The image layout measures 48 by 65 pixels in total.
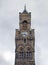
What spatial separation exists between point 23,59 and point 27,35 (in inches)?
251

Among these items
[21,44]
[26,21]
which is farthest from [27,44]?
[26,21]

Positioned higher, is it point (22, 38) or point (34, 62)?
point (22, 38)

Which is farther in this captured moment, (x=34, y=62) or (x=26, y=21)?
(x=26, y=21)

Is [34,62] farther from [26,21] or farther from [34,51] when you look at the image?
[26,21]

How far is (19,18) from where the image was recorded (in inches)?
2899

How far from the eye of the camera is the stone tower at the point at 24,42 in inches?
2729

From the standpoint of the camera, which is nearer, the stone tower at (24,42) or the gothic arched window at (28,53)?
the stone tower at (24,42)

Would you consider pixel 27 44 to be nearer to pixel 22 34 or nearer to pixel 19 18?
pixel 22 34

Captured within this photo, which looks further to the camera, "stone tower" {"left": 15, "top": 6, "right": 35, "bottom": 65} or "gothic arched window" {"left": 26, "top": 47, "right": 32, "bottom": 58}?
"gothic arched window" {"left": 26, "top": 47, "right": 32, "bottom": 58}

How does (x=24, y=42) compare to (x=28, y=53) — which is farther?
(x=24, y=42)

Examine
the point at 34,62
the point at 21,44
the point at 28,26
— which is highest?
the point at 28,26

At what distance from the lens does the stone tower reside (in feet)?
227

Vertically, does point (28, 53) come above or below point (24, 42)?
below

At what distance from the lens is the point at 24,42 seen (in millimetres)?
70750
